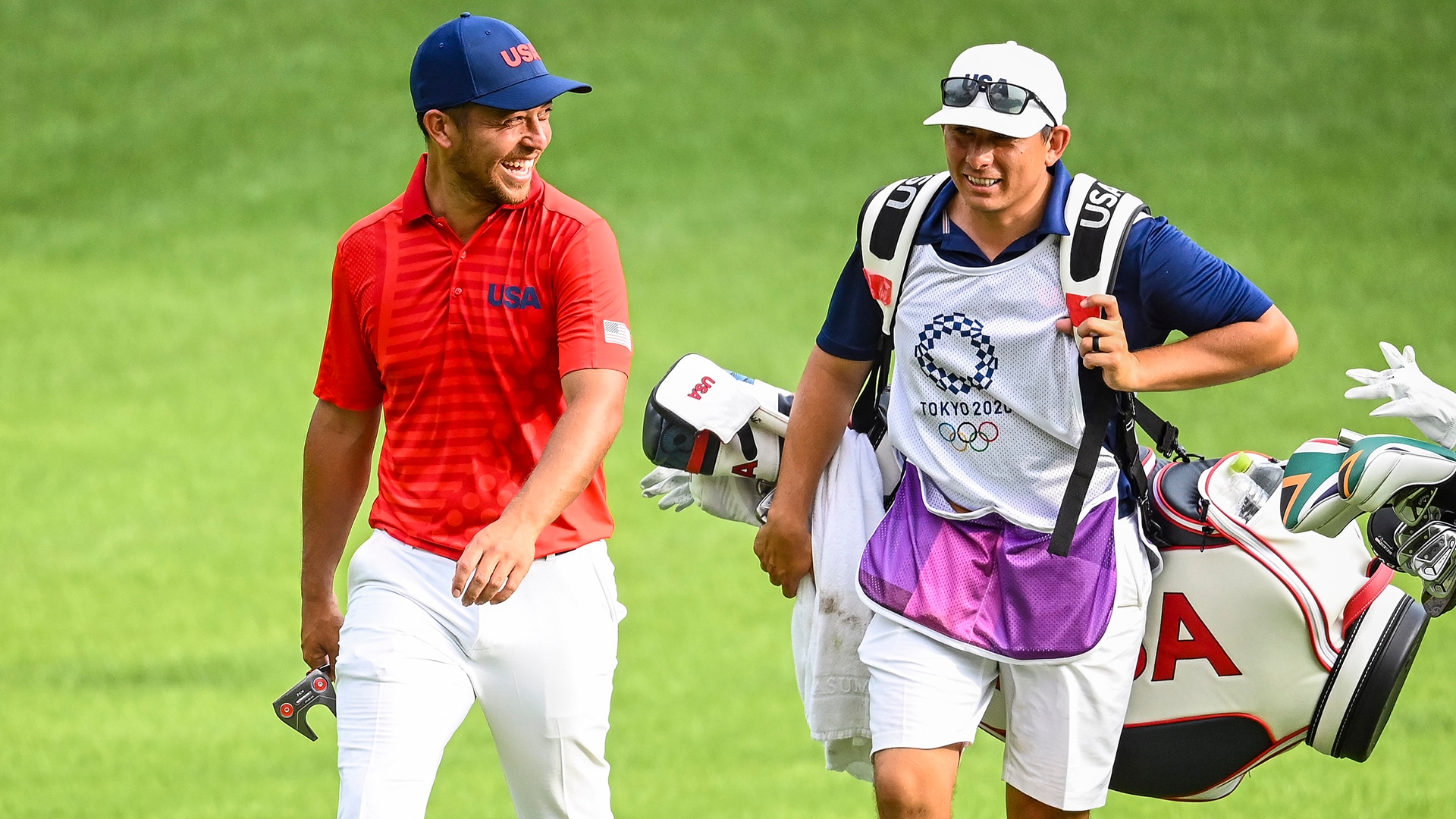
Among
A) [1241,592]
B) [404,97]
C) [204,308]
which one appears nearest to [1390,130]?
[404,97]

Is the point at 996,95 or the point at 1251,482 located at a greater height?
the point at 996,95

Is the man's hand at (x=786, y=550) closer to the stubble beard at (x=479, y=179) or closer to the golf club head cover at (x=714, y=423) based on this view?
the golf club head cover at (x=714, y=423)

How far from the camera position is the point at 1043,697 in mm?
4312

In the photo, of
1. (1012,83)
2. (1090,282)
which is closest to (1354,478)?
(1090,282)

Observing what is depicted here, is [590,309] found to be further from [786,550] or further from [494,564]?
[786,550]

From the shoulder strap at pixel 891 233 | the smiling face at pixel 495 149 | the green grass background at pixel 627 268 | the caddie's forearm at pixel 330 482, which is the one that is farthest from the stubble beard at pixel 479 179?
the green grass background at pixel 627 268

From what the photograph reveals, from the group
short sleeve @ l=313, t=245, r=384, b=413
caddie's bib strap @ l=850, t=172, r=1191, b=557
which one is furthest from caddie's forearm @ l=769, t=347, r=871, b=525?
short sleeve @ l=313, t=245, r=384, b=413

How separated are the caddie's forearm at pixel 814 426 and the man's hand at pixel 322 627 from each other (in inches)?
44.6

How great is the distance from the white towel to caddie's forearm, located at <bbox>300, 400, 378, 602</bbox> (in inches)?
44.7

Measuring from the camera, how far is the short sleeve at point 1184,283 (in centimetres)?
407

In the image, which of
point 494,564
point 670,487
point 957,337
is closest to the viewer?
point 494,564

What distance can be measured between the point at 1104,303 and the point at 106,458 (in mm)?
9723

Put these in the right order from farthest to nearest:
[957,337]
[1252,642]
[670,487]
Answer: [670,487], [1252,642], [957,337]

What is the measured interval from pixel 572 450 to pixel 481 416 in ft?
1.19
